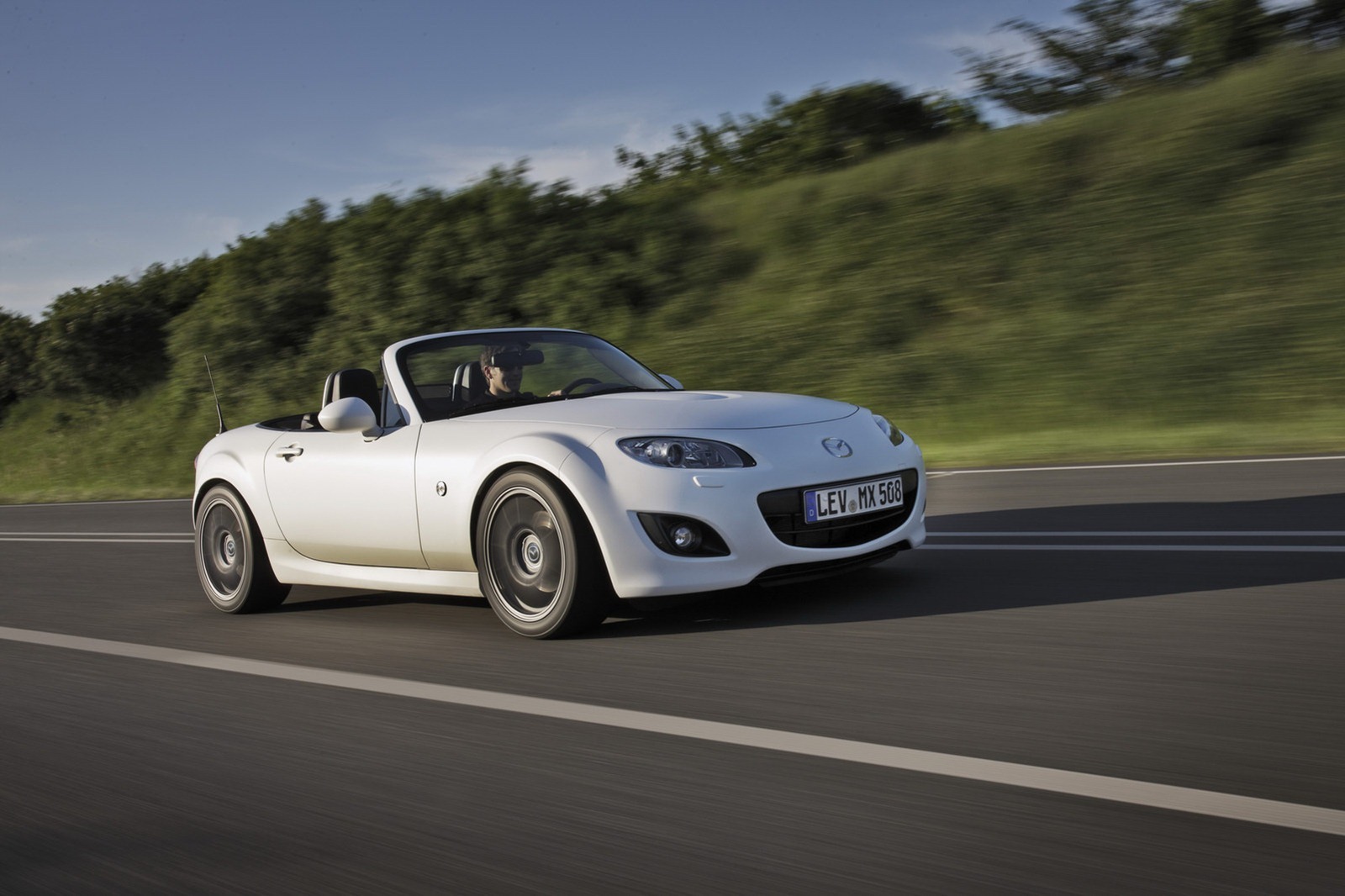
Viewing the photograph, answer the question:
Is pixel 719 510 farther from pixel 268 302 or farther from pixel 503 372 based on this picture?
pixel 268 302

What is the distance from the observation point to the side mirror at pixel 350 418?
5.96 metres

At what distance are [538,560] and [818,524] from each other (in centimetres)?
111

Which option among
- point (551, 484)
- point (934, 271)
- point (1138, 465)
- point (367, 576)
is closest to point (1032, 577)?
point (551, 484)

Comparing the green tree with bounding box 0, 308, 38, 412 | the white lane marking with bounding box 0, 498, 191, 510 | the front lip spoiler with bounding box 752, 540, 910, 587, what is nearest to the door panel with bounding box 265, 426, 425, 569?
the front lip spoiler with bounding box 752, 540, 910, 587

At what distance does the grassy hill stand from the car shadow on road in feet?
13.9

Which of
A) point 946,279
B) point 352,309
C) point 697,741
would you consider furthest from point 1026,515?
point 352,309

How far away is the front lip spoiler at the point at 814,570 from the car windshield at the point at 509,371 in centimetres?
140

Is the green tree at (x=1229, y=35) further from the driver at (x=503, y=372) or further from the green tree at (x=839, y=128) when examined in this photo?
the driver at (x=503, y=372)

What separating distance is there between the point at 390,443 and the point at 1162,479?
5.53m

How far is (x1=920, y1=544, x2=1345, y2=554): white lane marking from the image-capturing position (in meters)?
6.00

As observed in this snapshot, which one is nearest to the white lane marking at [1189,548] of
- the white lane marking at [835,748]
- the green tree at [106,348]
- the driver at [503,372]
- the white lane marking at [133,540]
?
the driver at [503,372]

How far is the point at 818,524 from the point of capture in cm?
521

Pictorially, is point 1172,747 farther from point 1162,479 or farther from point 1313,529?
point 1162,479

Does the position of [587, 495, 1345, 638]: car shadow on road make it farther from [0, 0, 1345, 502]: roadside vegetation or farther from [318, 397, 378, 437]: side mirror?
[0, 0, 1345, 502]: roadside vegetation
